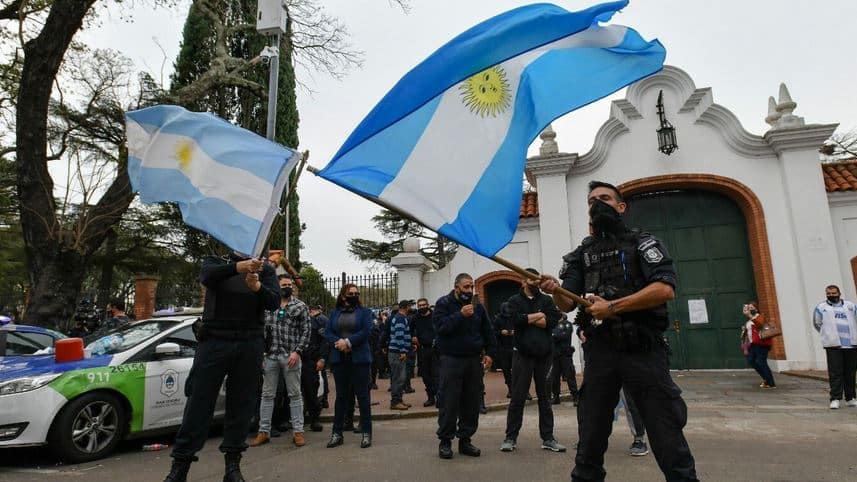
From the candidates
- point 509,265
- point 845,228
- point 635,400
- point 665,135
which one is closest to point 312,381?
point 509,265

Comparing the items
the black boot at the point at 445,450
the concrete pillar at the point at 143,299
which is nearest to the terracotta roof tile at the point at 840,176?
the black boot at the point at 445,450

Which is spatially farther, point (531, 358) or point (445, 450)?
point (531, 358)

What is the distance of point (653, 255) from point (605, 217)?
379 millimetres

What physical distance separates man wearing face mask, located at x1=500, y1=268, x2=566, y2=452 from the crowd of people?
0.01 m

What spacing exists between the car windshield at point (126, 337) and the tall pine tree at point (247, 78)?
11975 millimetres

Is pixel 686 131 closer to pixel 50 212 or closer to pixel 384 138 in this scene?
pixel 384 138

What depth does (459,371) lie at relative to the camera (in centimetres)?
560

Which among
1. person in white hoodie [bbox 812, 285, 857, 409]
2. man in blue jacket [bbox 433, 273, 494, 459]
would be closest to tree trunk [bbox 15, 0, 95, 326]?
man in blue jacket [bbox 433, 273, 494, 459]

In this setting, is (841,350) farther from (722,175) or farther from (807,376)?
(722,175)

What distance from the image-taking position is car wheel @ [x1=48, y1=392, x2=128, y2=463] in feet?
18.0

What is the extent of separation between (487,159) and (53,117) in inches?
809

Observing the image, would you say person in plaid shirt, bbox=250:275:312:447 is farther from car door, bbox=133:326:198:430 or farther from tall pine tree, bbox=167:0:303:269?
tall pine tree, bbox=167:0:303:269

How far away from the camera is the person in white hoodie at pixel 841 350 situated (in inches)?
315

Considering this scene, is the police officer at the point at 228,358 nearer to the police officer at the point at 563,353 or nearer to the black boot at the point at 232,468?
the black boot at the point at 232,468
